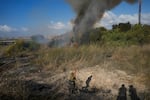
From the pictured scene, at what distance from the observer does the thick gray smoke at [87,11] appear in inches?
833

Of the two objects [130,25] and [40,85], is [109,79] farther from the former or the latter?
[130,25]

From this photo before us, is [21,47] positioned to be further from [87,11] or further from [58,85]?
[58,85]

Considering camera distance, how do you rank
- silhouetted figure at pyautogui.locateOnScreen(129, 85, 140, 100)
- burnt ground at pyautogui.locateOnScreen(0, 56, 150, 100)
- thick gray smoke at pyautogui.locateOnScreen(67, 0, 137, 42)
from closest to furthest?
1. silhouetted figure at pyautogui.locateOnScreen(129, 85, 140, 100)
2. burnt ground at pyautogui.locateOnScreen(0, 56, 150, 100)
3. thick gray smoke at pyautogui.locateOnScreen(67, 0, 137, 42)

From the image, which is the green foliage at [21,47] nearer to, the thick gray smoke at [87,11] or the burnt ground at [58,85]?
the thick gray smoke at [87,11]

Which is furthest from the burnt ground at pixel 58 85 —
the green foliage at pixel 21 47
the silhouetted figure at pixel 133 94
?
the green foliage at pixel 21 47

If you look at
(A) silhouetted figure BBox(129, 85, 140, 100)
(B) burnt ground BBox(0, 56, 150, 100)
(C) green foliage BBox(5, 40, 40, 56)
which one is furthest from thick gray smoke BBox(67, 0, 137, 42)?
(A) silhouetted figure BBox(129, 85, 140, 100)

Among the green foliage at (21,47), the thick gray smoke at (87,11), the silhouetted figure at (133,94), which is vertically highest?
the thick gray smoke at (87,11)

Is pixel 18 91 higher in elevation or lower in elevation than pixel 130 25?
lower

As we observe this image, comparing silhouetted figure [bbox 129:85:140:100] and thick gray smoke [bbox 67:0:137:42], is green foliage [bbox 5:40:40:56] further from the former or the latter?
silhouetted figure [bbox 129:85:140:100]

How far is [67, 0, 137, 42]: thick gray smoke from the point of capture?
21.2 meters

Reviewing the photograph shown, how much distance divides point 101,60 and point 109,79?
343 centimetres

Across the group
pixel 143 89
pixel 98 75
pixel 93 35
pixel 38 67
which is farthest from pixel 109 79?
pixel 93 35

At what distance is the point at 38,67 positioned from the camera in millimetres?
13742

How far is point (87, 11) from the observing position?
2186 cm
